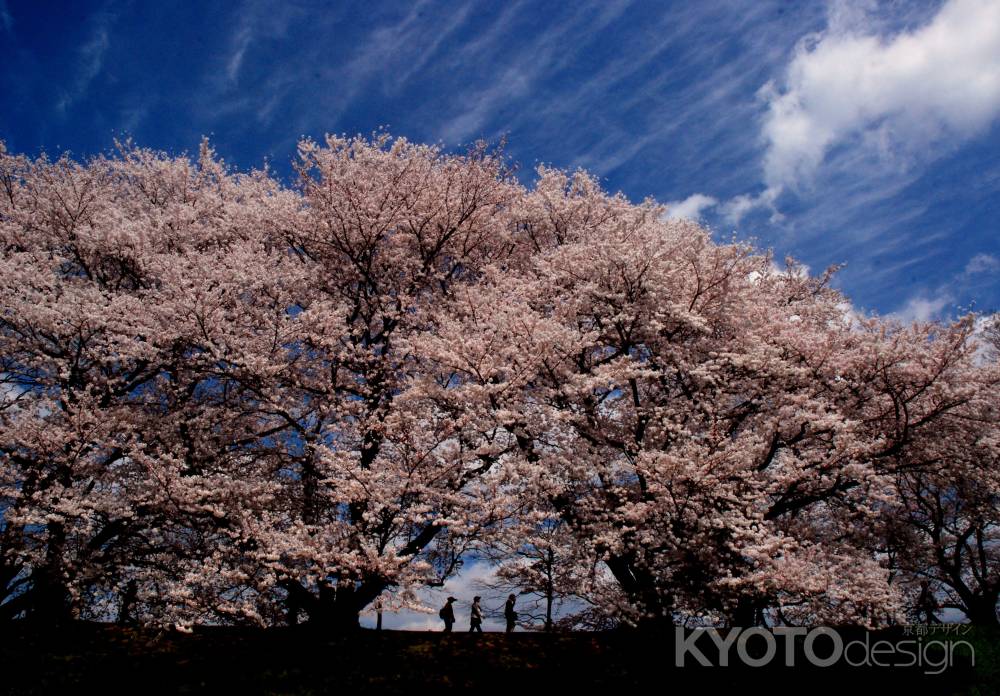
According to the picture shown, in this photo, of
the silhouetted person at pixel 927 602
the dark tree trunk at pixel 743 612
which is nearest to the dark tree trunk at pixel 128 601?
the dark tree trunk at pixel 743 612

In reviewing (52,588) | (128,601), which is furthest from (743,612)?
(52,588)

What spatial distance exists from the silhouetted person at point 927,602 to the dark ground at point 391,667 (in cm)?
1644

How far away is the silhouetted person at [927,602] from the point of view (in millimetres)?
25031

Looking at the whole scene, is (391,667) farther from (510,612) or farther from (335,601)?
(510,612)

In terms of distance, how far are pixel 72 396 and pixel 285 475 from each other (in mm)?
5885

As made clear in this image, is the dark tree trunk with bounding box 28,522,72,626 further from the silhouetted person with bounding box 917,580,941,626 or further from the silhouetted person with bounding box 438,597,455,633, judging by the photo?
the silhouetted person with bounding box 917,580,941,626

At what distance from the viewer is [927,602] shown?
83.4 feet

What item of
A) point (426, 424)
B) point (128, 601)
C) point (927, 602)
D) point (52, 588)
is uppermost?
point (426, 424)

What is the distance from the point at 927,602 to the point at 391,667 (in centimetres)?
2618

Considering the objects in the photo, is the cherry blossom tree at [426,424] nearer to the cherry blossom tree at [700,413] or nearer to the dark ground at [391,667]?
the cherry blossom tree at [700,413]

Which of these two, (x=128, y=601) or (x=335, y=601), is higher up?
(x=128, y=601)

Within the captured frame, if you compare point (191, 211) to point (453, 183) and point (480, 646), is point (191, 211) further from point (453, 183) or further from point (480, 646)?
point (480, 646)

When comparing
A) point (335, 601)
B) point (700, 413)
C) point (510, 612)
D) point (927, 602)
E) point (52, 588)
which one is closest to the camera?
point (52, 588)

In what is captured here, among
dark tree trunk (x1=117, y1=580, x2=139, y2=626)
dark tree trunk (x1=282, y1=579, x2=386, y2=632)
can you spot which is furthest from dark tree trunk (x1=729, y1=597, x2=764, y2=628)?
dark tree trunk (x1=117, y1=580, x2=139, y2=626)
